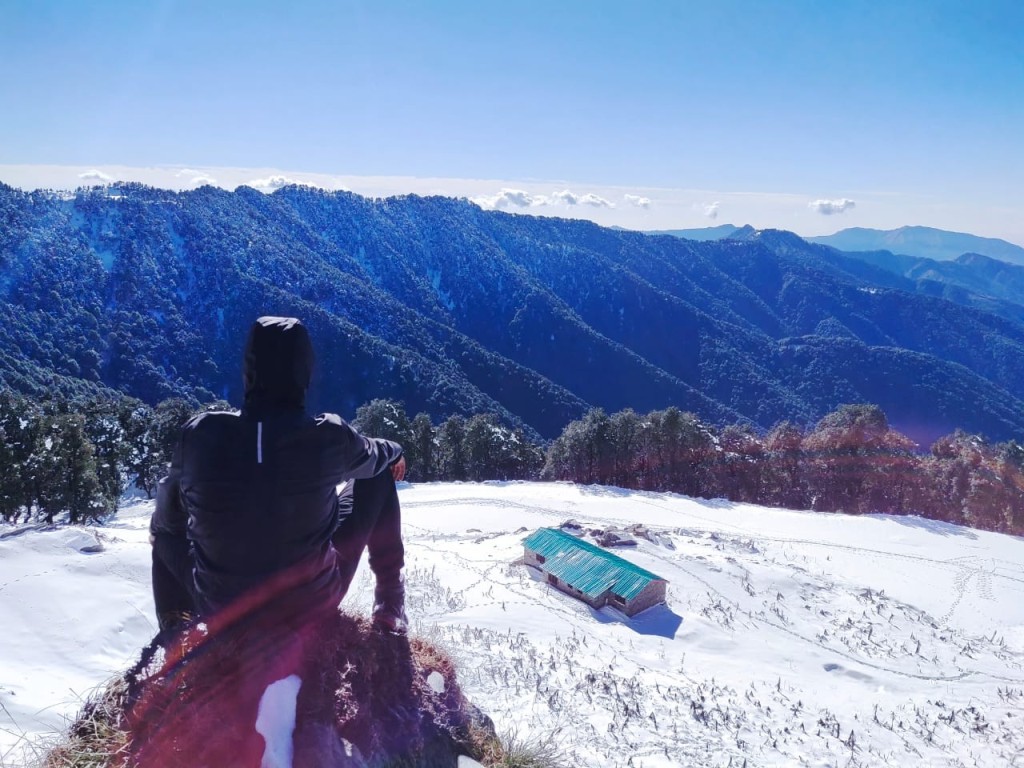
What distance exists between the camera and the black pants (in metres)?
3.94

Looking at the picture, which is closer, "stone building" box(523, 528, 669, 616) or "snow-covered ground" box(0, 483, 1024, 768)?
"snow-covered ground" box(0, 483, 1024, 768)

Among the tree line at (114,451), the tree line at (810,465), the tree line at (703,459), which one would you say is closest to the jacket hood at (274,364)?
the tree line at (114,451)

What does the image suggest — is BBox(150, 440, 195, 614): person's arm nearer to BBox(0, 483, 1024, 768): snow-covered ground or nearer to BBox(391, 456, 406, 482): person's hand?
BBox(0, 483, 1024, 768): snow-covered ground

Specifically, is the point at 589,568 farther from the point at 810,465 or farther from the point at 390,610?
the point at 810,465

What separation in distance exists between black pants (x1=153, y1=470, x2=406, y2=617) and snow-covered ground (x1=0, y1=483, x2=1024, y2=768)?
1.09 m

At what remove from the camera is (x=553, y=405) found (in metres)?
151

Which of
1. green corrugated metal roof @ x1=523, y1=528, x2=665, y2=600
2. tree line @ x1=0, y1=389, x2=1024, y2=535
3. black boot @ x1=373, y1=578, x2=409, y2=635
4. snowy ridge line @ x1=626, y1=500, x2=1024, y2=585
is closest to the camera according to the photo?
black boot @ x1=373, y1=578, x2=409, y2=635

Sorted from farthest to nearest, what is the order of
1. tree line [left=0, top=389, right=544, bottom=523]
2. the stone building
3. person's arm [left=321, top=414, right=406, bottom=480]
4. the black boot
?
tree line [left=0, top=389, right=544, bottom=523] → the stone building → the black boot → person's arm [left=321, top=414, right=406, bottom=480]

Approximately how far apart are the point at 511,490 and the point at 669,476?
735 inches

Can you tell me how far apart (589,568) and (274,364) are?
678 inches

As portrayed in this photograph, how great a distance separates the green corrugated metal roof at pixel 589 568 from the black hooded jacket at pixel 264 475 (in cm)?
1548

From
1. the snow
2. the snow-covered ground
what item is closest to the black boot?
the snow

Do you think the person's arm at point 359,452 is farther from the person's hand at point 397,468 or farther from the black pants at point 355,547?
the black pants at point 355,547

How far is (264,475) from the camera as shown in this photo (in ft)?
10.6
